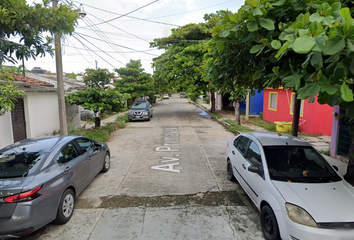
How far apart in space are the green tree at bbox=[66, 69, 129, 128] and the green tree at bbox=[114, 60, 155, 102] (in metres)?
11.5

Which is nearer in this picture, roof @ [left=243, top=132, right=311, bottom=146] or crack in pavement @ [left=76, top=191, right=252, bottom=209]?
roof @ [left=243, top=132, right=311, bottom=146]

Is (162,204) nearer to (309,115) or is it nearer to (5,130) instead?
(5,130)

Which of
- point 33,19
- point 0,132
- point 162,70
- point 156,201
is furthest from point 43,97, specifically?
Answer: point 162,70

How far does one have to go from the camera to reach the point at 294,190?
3.25 metres

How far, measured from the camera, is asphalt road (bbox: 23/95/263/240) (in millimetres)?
3625

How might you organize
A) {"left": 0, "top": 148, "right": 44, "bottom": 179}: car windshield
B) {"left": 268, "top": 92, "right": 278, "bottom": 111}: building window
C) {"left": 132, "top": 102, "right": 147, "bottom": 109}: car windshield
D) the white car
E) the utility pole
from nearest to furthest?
the white car → {"left": 0, "top": 148, "right": 44, "bottom": 179}: car windshield → the utility pole → {"left": 268, "top": 92, "right": 278, "bottom": 111}: building window → {"left": 132, "top": 102, "right": 147, "bottom": 109}: car windshield

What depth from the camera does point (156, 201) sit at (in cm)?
466

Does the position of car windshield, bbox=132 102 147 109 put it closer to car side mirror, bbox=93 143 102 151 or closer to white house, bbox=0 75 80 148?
white house, bbox=0 75 80 148

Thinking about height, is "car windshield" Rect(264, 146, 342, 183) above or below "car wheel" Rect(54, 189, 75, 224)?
above

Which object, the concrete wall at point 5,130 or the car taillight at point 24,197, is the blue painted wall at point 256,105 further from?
the car taillight at point 24,197

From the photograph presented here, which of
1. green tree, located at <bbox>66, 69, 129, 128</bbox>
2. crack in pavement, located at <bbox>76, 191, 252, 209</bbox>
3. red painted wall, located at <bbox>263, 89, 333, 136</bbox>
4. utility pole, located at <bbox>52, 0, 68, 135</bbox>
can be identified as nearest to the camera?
crack in pavement, located at <bbox>76, 191, 252, 209</bbox>

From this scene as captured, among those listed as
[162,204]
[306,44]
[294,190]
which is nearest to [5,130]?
[162,204]

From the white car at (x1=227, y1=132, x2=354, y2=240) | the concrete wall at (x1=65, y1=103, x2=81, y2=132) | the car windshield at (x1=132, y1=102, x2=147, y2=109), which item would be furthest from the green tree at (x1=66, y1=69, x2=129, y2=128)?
the white car at (x1=227, y1=132, x2=354, y2=240)

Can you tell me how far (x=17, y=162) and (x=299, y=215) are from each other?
449cm
